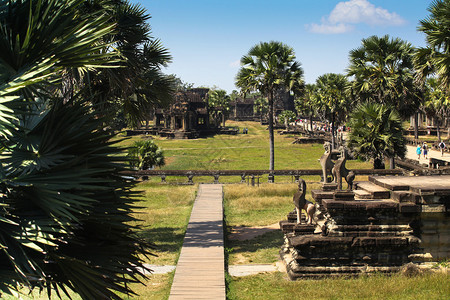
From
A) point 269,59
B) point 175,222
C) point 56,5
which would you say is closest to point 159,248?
point 175,222

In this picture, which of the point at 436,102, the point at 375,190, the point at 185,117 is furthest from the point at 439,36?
the point at 185,117

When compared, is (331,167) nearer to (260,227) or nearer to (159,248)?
(260,227)

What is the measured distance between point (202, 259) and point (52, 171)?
24.6ft

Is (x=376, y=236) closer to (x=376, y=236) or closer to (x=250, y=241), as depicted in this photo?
(x=376, y=236)

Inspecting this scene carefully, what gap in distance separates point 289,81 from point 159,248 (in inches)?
576

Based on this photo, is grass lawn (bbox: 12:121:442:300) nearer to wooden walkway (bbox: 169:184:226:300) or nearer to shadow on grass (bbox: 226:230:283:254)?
shadow on grass (bbox: 226:230:283:254)

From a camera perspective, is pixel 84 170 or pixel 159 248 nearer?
pixel 84 170

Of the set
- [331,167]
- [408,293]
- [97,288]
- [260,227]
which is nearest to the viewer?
[97,288]

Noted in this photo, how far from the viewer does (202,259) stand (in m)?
12.1

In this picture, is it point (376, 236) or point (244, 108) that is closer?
point (376, 236)

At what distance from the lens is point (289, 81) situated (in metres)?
25.7

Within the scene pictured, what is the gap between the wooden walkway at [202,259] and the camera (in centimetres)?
991

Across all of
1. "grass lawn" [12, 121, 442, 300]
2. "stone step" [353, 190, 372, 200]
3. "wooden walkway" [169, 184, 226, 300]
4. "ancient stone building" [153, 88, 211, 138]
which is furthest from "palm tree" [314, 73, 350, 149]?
"stone step" [353, 190, 372, 200]

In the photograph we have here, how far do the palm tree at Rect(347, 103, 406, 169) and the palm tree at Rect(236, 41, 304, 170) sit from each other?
17.7 feet
